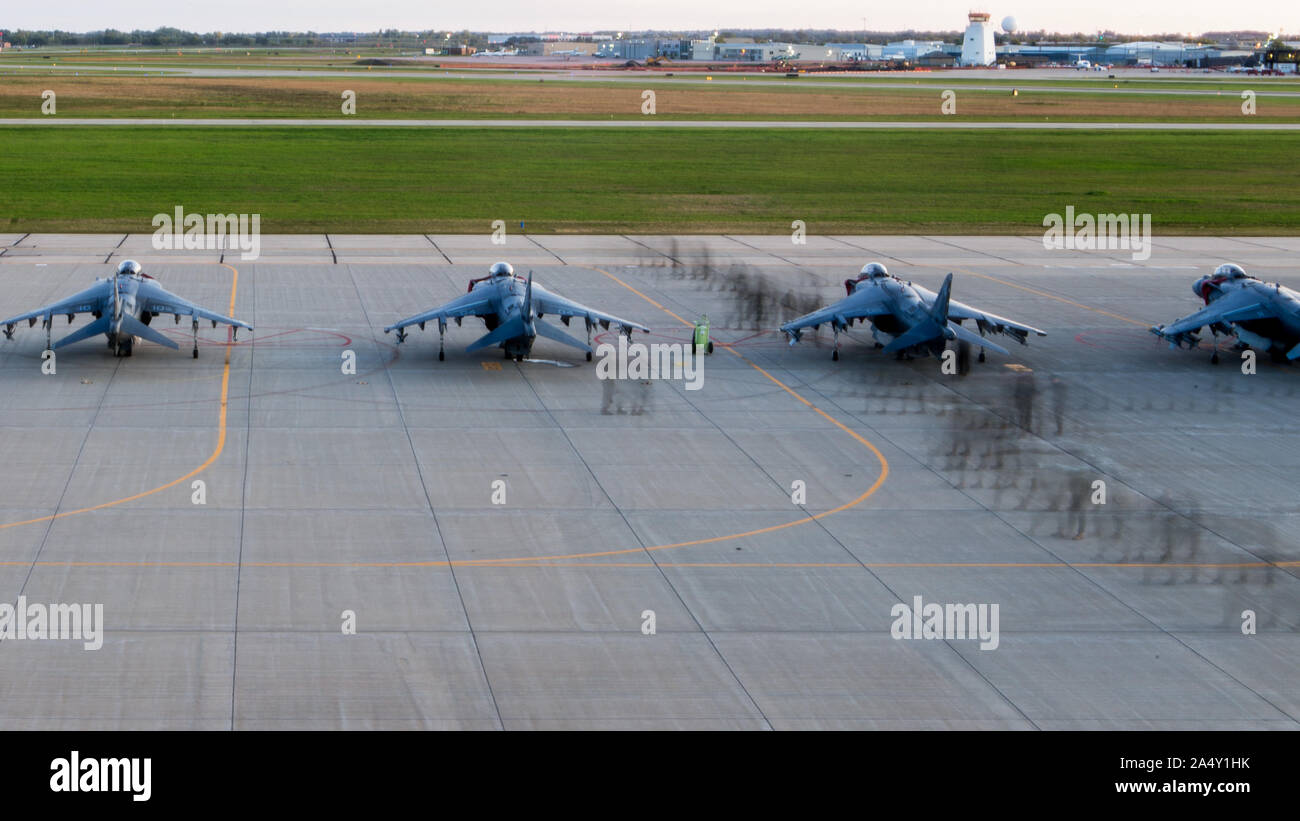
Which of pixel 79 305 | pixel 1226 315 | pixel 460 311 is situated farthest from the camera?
pixel 1226 315

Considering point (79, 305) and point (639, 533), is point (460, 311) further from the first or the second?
point (639, 533)

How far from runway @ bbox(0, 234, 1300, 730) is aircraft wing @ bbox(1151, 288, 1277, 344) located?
123 cm

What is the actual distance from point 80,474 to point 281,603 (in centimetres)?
916

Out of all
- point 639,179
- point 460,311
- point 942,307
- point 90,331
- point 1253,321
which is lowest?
point 90,331

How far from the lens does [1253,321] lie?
44.6m

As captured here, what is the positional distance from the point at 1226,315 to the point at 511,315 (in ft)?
72.5

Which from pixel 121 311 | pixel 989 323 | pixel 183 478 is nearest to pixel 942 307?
pixel 989 323

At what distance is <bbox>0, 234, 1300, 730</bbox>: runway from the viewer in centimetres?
1991

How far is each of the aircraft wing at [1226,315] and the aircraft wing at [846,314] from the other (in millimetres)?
8789

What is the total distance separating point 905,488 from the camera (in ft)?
99.3

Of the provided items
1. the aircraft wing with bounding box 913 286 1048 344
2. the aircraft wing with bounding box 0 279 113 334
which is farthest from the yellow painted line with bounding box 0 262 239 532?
the aircraft wing with bounding box 913 286 1048 344

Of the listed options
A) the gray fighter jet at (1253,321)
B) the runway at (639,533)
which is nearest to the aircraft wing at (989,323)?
the runway at (639,533)

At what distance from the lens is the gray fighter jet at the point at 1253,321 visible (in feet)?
143

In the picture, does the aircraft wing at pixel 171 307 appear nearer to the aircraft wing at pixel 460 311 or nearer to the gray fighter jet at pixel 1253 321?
the aircraft wing at pixel 460 311
